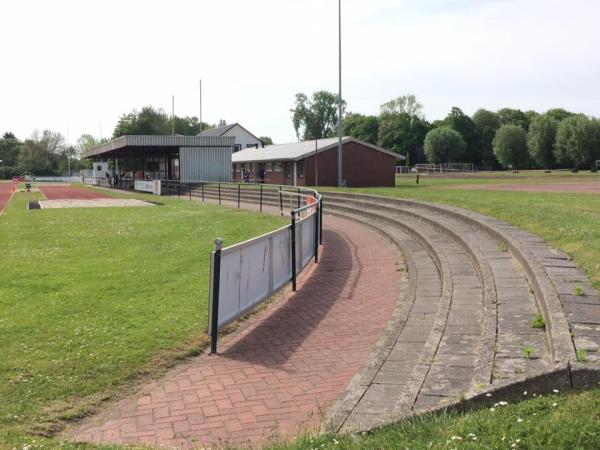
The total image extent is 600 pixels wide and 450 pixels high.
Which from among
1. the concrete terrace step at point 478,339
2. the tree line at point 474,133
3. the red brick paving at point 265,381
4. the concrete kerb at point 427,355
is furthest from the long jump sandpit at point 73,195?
the tree line at point 474,133

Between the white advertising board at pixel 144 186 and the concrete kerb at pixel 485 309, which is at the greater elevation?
the white advertising board at pixel 144 186

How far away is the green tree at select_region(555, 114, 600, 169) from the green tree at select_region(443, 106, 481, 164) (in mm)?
23476

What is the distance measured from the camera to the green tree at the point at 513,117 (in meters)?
104

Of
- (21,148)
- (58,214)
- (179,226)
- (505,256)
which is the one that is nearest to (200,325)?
(505,256)

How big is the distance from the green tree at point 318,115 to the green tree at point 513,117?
114 feet

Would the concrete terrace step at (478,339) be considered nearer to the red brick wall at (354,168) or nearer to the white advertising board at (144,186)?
the red brick wall at (354,168)

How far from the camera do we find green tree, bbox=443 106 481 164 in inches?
4021

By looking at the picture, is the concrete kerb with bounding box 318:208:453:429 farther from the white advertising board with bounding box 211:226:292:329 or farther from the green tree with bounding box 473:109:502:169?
the green tree with bounding box 473:109:502:169

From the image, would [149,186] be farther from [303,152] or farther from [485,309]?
[485,309]

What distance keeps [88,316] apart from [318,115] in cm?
12514

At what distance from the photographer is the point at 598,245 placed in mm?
7375

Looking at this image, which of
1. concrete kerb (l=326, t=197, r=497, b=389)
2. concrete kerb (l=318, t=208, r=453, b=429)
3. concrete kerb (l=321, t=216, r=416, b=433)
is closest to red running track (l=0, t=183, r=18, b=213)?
concrete kerb (l=326, t=197, r=497, b=389)

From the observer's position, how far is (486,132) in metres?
104

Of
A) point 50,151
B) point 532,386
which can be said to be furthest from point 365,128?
point 532,386
